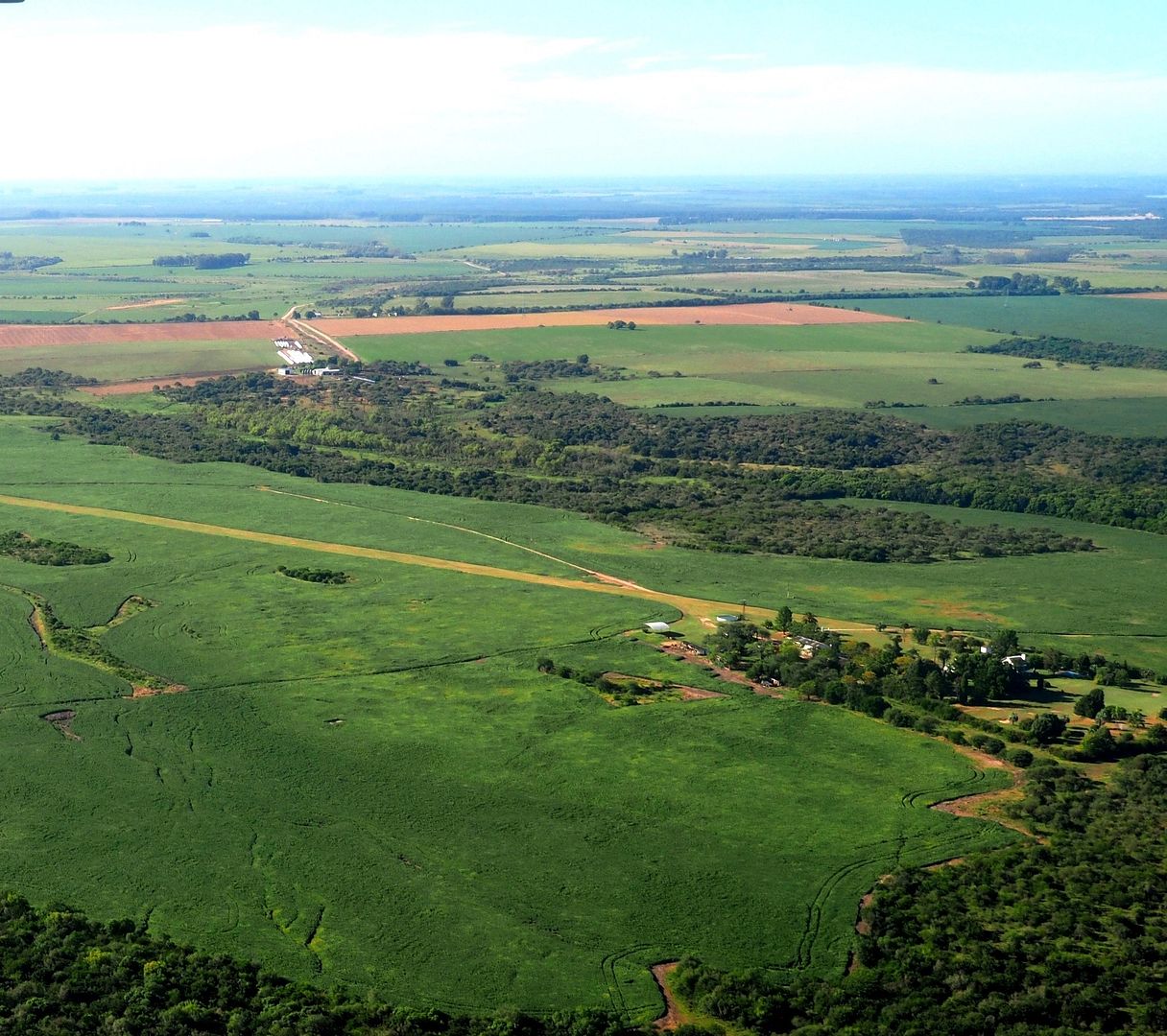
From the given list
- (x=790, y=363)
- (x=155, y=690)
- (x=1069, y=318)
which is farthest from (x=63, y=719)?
(x=1069, y=318)

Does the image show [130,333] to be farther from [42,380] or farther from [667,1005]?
[667,1005]

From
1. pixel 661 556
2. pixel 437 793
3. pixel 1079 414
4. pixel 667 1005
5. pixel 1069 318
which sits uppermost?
pixel 1069 318

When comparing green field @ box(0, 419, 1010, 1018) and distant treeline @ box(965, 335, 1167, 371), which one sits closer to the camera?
green field @ box(0, 419, 1010, 1018)

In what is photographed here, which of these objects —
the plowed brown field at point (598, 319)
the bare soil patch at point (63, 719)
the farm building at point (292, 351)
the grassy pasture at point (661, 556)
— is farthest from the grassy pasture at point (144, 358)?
the bare soil patch at point (63, 719)

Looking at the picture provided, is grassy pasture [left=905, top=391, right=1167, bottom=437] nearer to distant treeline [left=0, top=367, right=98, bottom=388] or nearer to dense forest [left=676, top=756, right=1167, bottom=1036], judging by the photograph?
distant treeline [left=0, top=367, right=98, bottom=388]

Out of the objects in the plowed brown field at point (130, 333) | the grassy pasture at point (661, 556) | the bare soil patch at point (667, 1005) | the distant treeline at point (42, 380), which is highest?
the plowed brown field at point (130, 333)

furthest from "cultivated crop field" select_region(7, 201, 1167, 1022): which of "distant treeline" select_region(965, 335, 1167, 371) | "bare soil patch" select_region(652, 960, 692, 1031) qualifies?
"distant treeline" select_region(965, 335, 1167, 371)

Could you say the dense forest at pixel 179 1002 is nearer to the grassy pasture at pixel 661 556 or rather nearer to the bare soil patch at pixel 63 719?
the bare soil patch at pixel 63 719
